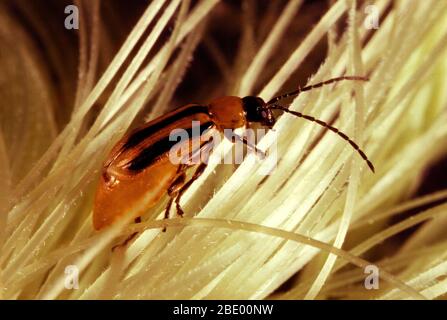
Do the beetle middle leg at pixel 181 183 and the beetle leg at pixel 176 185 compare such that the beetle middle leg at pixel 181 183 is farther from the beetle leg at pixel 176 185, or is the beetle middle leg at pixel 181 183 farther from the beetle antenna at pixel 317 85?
the beetle antenna at pixel 317 85

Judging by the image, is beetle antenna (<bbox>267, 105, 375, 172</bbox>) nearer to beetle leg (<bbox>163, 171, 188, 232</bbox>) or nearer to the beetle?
the beetle

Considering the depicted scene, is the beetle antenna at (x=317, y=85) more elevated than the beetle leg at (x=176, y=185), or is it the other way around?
the beetle antenna at (x=317, y=85)

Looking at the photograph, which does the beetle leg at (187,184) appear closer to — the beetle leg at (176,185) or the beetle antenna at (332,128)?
the beetle leg at (176,185)

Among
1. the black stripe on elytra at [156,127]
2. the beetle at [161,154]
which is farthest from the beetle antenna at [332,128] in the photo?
the black stripe on elytra at [156,127]

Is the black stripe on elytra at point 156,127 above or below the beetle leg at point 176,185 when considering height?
above

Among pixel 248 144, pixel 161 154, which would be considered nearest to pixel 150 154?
pixel 161 154

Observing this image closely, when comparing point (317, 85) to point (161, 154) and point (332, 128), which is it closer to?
point (332, 128)

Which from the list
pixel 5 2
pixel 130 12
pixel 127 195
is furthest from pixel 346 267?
pixel 5 2

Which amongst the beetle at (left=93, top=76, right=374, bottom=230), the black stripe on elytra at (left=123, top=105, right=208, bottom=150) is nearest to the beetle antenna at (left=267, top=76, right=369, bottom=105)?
the beetle at (left=93, top=76, right=374, bottom=230)

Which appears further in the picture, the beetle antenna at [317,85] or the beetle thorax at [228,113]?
the beetle thorax at [228,113]

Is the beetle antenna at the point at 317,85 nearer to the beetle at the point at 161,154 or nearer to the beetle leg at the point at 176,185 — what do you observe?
the beetle at the point at 161,154

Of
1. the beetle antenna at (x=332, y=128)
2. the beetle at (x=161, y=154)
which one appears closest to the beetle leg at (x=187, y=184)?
the beetle at (x=161, y=154)
